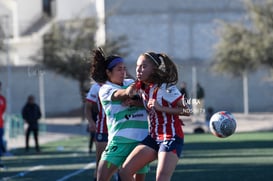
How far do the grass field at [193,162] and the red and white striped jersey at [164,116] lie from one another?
17.7 feet

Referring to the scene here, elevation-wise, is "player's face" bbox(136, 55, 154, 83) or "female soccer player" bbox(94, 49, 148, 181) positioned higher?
"player's face" bbox(136, 55, 154, 83)

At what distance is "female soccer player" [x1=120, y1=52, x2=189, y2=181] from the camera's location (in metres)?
9.31

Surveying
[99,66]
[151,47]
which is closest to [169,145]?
[99,66]

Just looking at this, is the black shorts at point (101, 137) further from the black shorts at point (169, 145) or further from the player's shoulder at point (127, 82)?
the black shorts at point (169, 145)

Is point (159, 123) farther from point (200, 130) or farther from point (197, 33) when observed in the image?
point (197, 33)

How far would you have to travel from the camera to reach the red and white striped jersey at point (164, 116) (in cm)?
934

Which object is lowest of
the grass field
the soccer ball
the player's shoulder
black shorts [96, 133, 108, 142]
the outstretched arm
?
the grass field

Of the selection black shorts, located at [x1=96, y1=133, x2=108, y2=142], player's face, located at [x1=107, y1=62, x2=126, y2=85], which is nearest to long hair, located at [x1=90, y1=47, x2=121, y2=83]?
player's face, located at [x1=107, y1=62, x2=126, y2=85]

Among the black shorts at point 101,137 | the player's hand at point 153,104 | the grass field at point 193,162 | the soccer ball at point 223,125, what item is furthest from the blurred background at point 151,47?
the player's hand at point 153,104

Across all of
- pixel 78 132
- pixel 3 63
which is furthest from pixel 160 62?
pixel 3 63

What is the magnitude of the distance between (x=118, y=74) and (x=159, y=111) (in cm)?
108

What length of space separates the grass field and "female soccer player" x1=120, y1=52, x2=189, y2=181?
540 centimetres

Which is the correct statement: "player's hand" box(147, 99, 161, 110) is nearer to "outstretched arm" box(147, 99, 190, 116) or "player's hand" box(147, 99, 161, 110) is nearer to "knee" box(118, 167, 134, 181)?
"outstretched arm" box(147, 99, 190, 116)

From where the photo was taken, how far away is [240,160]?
18.8 meters
